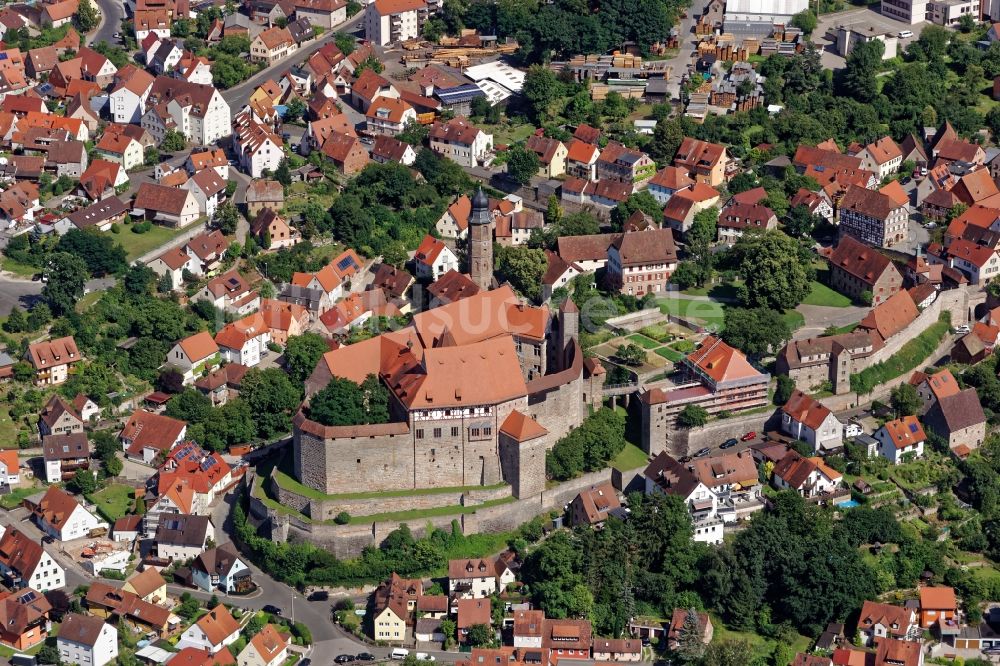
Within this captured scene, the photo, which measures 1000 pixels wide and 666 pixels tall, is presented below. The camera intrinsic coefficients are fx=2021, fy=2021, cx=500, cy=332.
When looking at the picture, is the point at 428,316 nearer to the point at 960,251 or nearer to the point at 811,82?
the point at 960,251

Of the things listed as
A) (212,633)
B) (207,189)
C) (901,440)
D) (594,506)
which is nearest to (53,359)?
(207,189)

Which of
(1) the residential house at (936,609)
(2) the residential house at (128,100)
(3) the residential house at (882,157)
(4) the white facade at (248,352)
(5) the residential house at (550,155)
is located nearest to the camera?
(1) the residential house at (936,609)

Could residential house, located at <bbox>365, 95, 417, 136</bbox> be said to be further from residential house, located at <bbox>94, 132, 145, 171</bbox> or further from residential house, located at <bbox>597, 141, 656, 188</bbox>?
residential house, located at <bbox>94, 132, 145, 171</bbox>

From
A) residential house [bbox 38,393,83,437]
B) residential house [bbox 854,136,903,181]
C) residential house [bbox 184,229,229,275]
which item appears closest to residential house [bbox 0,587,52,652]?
residential house [bbox 38,393,83,437]

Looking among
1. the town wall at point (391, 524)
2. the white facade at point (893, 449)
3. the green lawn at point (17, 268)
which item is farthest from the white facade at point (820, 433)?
the green lawn at point (17, 268)

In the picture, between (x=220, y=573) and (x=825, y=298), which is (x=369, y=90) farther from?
(x=220, y=573)

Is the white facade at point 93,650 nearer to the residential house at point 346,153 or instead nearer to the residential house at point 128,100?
the residential house at point 346,153
